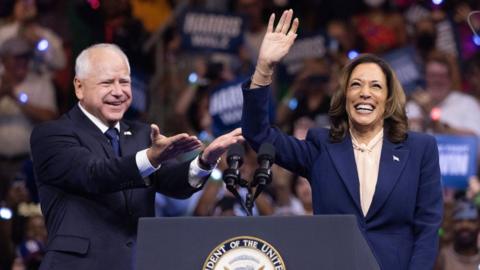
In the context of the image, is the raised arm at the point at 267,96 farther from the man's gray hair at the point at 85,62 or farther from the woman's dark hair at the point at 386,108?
the man's gray hair at the point at 85,62

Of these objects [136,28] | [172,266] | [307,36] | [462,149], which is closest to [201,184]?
[172,266]

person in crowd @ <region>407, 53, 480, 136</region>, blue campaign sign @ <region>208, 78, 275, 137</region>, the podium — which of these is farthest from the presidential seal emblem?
person in crowd @ <region>407, 53, 480, 136</region>

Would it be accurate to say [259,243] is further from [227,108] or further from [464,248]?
[227,108]

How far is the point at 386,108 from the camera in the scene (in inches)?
201

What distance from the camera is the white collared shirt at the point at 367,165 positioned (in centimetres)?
500

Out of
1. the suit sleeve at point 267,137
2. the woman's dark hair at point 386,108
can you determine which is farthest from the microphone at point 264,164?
the woman's dark hair at point 386,108

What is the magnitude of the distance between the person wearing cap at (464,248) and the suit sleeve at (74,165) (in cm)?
401

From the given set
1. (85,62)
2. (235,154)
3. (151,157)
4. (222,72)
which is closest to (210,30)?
(222,72)

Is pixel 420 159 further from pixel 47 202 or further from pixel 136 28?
pixel 136 28

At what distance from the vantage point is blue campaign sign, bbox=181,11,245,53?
9727mm

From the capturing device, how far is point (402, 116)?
16.8 ft

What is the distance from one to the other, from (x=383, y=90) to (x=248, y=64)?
4889mm

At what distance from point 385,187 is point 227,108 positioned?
434cm

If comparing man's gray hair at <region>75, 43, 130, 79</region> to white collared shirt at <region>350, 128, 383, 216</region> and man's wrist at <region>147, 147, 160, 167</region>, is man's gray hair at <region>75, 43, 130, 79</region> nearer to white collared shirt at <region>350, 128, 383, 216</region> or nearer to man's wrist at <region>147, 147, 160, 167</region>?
man's wrist at <region>147, 147, 160, 167</region>
